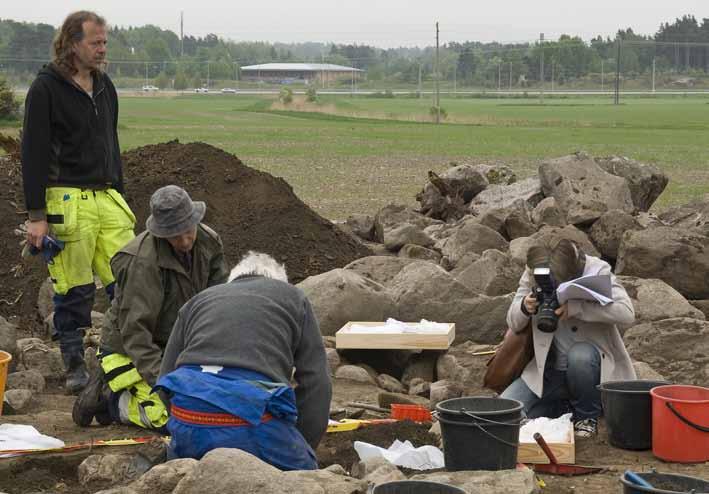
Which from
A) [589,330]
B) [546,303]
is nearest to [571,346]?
[589,330]

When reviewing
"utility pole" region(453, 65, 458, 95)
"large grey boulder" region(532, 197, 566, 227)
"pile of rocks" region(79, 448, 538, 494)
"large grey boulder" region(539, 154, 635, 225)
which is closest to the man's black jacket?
"pile of rocks" region(79, 448, 538, 494)

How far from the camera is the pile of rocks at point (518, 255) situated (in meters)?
9.15

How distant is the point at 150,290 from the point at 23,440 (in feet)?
3.33

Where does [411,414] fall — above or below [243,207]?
below

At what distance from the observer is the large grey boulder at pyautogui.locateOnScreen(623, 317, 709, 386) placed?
8.06 meters

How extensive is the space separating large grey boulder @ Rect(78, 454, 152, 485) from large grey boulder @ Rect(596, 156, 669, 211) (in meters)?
10.5

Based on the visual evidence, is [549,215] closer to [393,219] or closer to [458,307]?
[393,219]

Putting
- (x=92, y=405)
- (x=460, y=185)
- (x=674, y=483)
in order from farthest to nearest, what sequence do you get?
(x=460, y=185) → (x=92, y=405) → (x=674, y=483)

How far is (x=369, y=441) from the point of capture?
6672 millimetres

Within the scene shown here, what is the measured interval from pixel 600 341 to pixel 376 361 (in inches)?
89.9

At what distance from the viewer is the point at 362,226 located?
15.3m

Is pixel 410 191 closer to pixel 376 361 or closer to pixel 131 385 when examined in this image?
pixel 376 361

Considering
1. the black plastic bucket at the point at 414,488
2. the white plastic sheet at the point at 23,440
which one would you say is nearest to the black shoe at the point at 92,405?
the white plastic sheet at the point at 23,440

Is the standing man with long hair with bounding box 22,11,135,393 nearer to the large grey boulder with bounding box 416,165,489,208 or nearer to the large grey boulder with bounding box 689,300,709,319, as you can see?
the large grey boulder with bounding box 689,300,709,319
